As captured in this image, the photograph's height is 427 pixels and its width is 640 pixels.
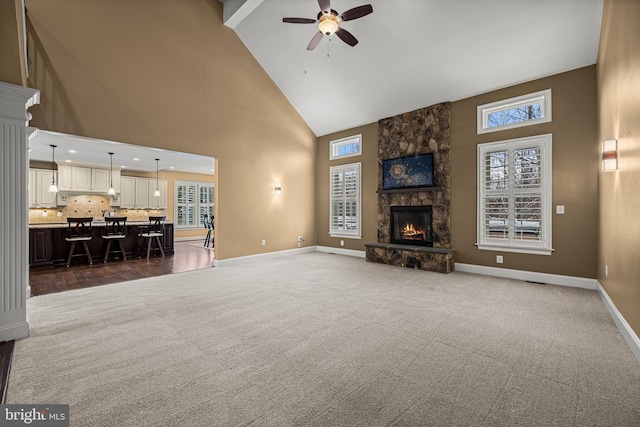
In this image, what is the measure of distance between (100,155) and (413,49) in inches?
349

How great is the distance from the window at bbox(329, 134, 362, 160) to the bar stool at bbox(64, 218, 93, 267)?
645cm

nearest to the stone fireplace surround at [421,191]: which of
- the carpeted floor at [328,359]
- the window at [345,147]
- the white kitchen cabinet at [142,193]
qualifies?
the window at [345,147]

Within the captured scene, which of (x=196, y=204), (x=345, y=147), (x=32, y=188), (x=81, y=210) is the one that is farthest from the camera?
(x=196, y=204)

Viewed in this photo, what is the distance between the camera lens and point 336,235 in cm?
837

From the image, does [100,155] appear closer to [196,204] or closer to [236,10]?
[196,204]

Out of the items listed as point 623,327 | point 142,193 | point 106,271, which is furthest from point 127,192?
point 623,327

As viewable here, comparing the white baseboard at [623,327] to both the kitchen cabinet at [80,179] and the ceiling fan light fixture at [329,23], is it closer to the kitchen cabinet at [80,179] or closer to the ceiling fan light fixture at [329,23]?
the ceiling fan light fixture at [329,23]

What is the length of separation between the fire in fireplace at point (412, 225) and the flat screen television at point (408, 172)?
56 cm

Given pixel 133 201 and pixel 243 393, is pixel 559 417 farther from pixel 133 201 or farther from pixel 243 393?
pixel 133 201

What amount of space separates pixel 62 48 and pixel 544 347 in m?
7.34

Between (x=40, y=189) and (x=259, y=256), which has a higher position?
(x=40, y=189)

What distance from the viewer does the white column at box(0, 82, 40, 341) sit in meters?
2.77

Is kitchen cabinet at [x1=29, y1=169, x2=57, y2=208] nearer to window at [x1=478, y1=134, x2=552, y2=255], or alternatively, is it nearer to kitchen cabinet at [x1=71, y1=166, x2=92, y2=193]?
kitchen cabinet at [x1=71, y1=166, x2=92, y2=193]

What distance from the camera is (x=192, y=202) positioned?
12.5 m
